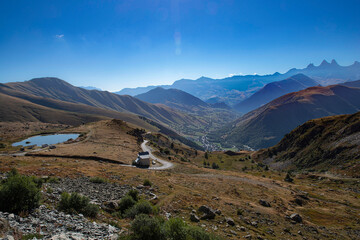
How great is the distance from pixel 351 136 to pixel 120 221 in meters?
108

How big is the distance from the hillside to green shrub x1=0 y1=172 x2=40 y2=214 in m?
85.9

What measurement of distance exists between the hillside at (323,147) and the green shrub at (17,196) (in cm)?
8594

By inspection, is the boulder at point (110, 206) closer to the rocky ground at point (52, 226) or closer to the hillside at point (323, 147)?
the rocky ground at point (52, 226)

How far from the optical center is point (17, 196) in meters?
12.8

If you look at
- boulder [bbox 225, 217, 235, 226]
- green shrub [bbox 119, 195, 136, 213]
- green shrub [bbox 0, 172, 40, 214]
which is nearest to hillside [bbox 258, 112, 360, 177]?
boulder [bbox 225, 217, 235, 226]

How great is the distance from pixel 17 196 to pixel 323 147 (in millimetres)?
114563

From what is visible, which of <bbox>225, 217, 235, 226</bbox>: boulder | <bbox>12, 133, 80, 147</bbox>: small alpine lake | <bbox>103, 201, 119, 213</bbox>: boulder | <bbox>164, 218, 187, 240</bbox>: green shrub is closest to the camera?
<bbox>164, 218, 187, 240</bbox>: green shrub

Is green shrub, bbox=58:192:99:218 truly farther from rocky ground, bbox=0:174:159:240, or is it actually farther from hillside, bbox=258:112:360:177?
hillside, bbox=258:112:360:177

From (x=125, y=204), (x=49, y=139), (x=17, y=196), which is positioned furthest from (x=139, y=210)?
(x=49, y=139)

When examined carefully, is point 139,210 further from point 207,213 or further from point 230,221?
point 230,221

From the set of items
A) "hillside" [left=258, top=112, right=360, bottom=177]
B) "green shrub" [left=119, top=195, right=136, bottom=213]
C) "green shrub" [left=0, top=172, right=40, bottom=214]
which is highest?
"green shrub" [left=0, top=172, right=40, bottom=214]

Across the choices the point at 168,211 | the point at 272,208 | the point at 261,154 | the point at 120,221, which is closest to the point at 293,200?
the point at 272,208

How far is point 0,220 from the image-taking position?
976 centimetres

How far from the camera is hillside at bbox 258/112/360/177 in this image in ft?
240
